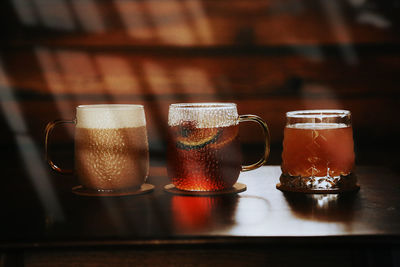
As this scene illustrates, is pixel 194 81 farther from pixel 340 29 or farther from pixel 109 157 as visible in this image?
pixel 109 157

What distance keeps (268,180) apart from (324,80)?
107 cm

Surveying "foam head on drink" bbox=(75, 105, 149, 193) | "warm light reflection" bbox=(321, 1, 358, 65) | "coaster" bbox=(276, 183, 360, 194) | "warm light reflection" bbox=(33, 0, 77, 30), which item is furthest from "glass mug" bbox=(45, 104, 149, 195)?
"warm light reflection" bbox=(321, 1, 358, 65)

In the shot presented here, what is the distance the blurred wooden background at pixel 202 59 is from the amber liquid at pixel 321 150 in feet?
3.62

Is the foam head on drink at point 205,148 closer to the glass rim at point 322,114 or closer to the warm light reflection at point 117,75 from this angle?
the glass rim at point 322,114

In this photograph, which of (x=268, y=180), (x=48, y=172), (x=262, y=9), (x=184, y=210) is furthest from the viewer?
(x=262, y=9)

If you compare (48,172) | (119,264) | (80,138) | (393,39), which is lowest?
(119,264)

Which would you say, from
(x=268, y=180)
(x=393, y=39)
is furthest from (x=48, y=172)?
(x=393, y=39)

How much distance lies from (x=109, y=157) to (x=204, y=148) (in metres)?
0.17

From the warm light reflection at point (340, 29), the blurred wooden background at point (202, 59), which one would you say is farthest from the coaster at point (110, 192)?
the warm light reflection at point (340, 29)

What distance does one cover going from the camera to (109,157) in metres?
0.87

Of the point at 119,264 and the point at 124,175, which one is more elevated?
the point at 124,175

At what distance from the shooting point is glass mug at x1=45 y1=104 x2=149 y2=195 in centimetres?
88

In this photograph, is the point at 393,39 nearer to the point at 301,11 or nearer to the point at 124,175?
the point at 301,11

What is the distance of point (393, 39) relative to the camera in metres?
1.96
